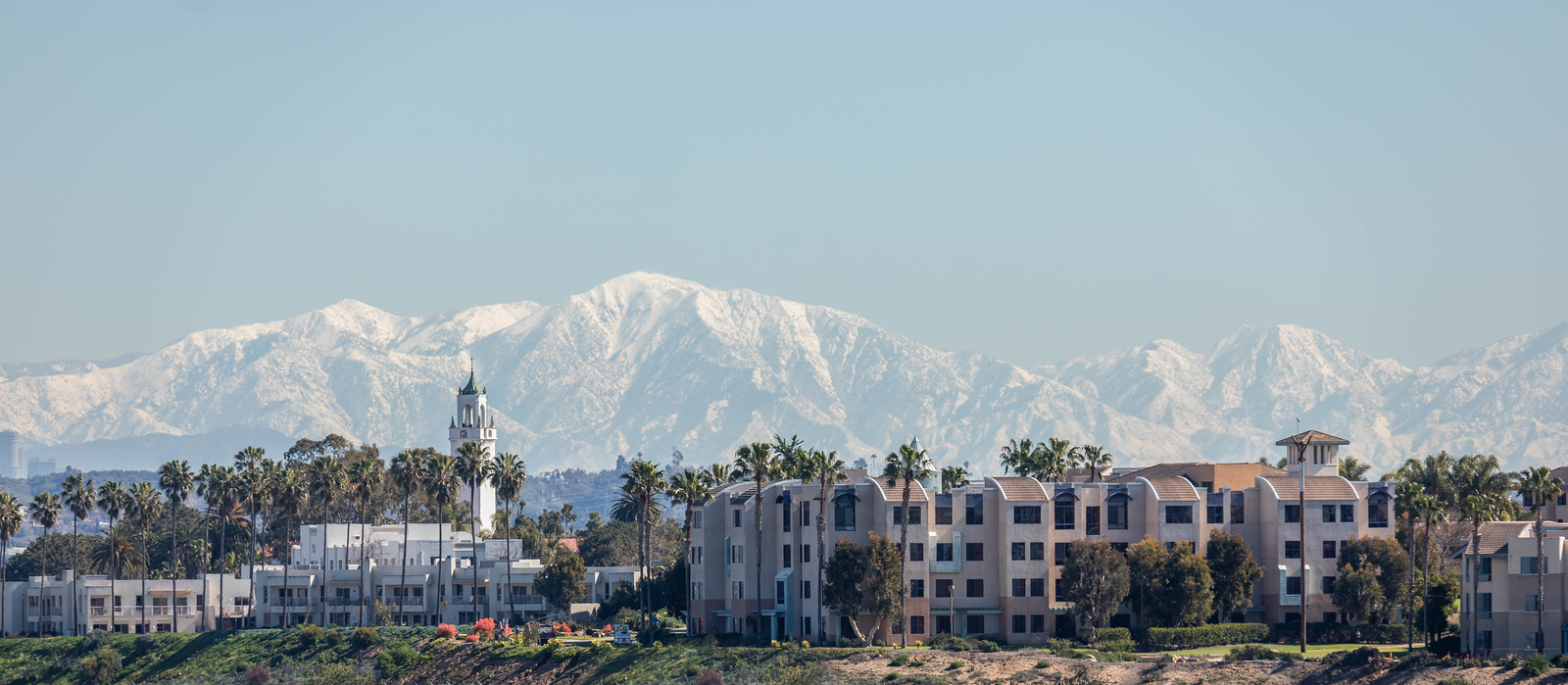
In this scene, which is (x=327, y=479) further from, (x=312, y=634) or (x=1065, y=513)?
(x=1065, y=513)

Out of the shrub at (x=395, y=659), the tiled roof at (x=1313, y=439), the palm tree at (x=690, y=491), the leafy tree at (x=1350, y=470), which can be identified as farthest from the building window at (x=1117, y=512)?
the shrub at (x=395, y=659)

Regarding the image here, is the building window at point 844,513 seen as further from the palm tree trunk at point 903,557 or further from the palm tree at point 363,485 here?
the palm tree at point 363,485

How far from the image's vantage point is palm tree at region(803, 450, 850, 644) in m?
116

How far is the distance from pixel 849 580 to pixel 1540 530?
40714 millimetres

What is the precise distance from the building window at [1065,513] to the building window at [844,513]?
536 inches

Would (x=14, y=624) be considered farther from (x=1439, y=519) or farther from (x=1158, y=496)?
(x=1439, y=519)

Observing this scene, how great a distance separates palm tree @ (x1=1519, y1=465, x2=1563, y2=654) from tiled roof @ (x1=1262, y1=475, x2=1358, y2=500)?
1727cm

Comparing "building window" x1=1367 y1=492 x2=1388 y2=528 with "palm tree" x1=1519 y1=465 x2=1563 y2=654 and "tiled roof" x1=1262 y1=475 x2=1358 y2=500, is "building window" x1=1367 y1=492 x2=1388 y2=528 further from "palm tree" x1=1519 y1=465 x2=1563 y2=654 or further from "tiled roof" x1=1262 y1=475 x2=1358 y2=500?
"palm tree" x1=1519 y1=465 x2=1563 y2=654

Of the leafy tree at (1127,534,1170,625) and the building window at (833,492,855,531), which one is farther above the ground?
the building window at (833,492,855,531)

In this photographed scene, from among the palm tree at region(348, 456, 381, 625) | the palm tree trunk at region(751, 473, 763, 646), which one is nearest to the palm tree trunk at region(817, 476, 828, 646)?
the palm tree trunk at region(751, 473, 763, 646)

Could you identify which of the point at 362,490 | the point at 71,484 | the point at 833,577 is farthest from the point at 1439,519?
the point at 71,484

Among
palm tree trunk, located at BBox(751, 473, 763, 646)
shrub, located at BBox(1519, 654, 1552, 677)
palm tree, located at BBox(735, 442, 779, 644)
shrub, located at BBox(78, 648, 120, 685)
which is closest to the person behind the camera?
shrub, located at BBox(1519, 654, 1552, 677)

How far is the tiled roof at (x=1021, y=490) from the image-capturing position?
4675 inches

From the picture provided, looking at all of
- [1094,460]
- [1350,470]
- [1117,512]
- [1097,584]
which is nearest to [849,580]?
[1097,584]
